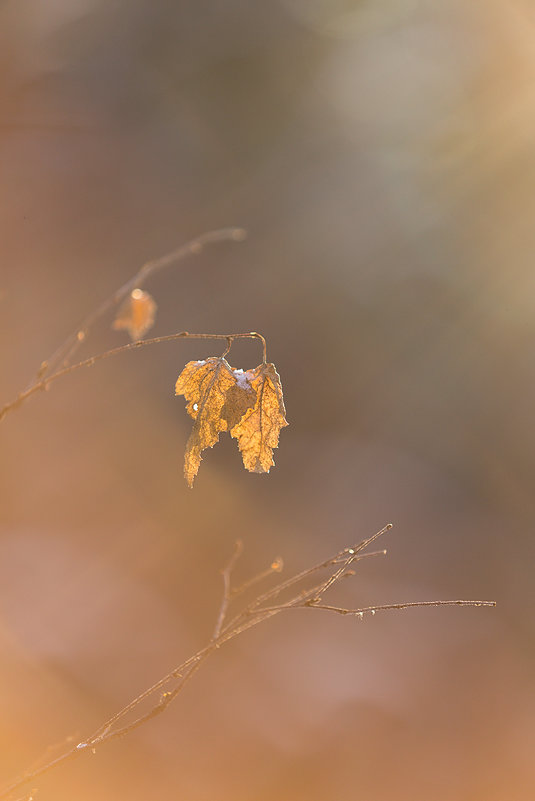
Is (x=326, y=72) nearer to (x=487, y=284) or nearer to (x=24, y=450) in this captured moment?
(x=487, y=284)

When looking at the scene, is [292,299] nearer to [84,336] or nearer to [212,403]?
[84,336]

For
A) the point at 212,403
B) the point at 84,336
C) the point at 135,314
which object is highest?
the point at 135,314

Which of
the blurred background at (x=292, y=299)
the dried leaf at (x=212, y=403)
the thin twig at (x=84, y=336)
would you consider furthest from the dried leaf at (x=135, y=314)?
the blurred background at (x=292, y=299)

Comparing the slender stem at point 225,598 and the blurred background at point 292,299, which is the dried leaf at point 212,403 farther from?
the blurred background at point 292,299

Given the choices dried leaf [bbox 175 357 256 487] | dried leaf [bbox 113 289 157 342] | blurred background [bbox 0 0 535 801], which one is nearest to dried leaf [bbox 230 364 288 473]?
dried leaf [bbox 175 357 256 487]

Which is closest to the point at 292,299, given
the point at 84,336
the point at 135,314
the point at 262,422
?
the point at 135,314

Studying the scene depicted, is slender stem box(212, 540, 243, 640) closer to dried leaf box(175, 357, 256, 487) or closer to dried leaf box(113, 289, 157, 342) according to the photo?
dried leaf box(175, 357, 256, 487)

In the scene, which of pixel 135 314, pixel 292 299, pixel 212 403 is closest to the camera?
pixel 212 403
